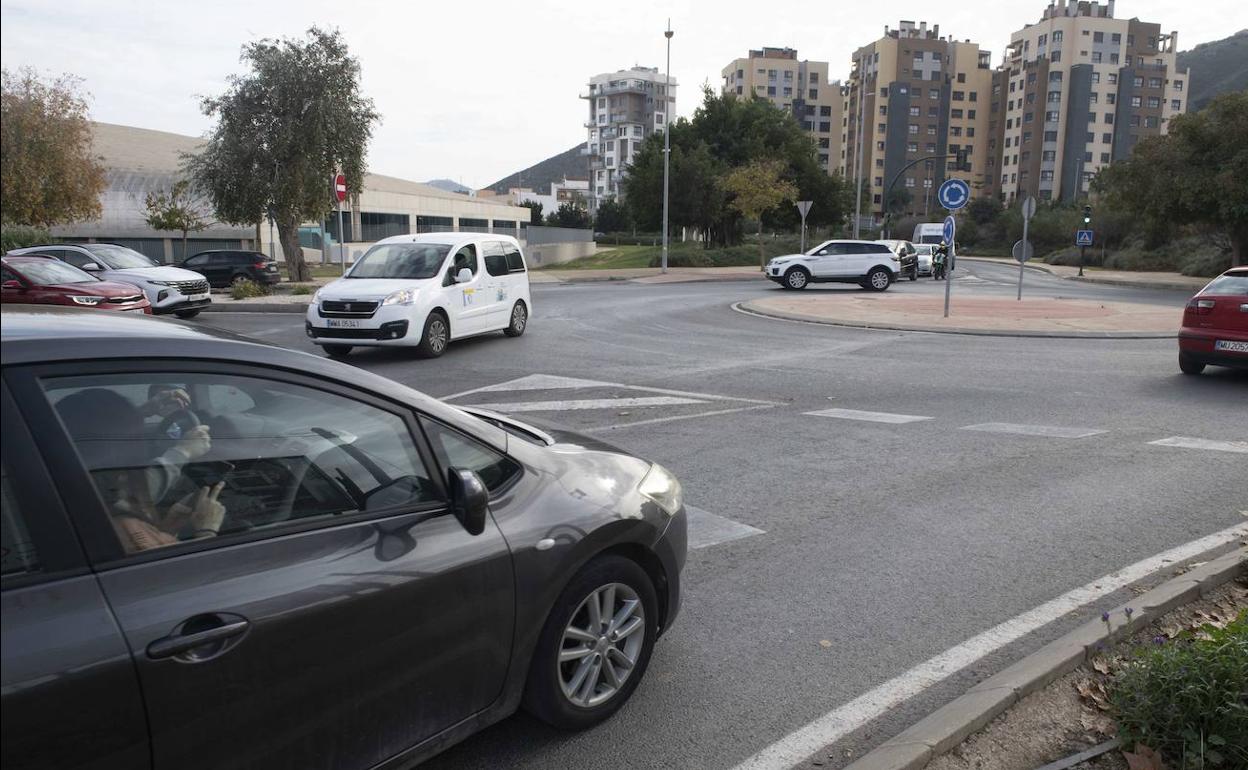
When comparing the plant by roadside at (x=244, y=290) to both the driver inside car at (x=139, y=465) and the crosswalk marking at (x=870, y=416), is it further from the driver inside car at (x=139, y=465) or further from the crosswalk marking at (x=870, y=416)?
the driver inside car at (x=139, y=465)

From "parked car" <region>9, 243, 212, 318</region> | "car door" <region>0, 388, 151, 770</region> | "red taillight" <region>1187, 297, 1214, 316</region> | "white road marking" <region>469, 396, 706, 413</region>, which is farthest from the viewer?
"parked car" <region>9, 243, 212, 318</region>

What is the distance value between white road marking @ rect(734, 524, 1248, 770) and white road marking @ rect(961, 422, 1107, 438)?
312cm

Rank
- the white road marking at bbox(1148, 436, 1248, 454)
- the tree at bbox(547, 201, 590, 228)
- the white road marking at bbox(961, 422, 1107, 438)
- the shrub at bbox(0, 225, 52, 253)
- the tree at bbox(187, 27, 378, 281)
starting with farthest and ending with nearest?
the tree at bbox(547, 201, 590, 228) < the shrub at bbox(0, 225, 52, 253) < the tree at bbox(187, 27, 378, 281) < the white road marking at bbox(961, 422, 1107, 438) < the white road marking at bbox(1148, 436, 1248, 454)

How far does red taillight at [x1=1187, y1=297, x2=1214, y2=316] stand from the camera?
1088 centimetres

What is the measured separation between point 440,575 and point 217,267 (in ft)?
94.1

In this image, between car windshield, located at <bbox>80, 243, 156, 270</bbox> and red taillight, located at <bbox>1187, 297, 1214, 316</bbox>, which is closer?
red taillight, located at <bbox>1187, 297, 1214, 316</bbox>

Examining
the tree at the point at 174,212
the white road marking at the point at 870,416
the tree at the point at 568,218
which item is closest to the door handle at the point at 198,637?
the white road marking at the point at 870,416

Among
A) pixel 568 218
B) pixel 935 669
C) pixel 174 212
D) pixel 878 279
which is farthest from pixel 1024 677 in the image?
pixel 568 218

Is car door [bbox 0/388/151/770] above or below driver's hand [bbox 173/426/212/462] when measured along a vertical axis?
below

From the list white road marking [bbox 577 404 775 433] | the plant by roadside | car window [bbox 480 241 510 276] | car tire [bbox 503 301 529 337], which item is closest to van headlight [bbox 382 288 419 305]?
car window [bbox 480 241 510 276]

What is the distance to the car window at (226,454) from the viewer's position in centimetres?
222

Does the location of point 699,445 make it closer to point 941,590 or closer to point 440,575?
point 941,590

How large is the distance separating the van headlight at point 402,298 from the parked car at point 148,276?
8.06m

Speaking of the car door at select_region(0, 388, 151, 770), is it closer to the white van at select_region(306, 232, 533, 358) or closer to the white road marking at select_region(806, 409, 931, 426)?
the white road marking at select_region(806, 409, 931, 426)
